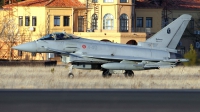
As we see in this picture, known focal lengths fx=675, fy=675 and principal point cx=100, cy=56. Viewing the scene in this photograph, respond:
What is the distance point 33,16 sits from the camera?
5994 centimetres

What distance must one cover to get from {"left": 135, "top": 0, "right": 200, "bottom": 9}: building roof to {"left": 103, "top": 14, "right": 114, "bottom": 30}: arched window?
12.0 feet

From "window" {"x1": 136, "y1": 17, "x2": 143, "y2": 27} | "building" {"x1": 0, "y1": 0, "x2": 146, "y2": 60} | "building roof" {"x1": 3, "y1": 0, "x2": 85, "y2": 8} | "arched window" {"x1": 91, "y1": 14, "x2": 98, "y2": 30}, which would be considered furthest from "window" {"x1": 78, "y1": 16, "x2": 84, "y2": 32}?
"window" {"x1": 136, "y1": 17, "x2": 143, "y2": 27}

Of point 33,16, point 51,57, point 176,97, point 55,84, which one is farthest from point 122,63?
point 33,16

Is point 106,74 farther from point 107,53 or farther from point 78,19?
point 78,19

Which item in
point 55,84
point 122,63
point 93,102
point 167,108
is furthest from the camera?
point 122,63

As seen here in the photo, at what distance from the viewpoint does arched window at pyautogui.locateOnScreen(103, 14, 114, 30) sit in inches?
2235

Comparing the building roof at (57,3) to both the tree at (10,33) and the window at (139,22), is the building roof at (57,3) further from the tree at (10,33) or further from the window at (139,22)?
the window at (139,22)

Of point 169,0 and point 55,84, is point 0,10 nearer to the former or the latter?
point 169,0

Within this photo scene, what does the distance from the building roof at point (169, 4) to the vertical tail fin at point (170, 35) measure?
28.3 meters

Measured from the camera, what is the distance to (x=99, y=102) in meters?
16.3

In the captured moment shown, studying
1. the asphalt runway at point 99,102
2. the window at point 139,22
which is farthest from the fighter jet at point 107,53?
the window at point 139,22

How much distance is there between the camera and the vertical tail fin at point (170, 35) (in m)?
31.0

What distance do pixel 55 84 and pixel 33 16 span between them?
36633 millimetres

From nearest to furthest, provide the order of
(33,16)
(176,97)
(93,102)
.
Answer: (93,102), (176,97), (33,16)
